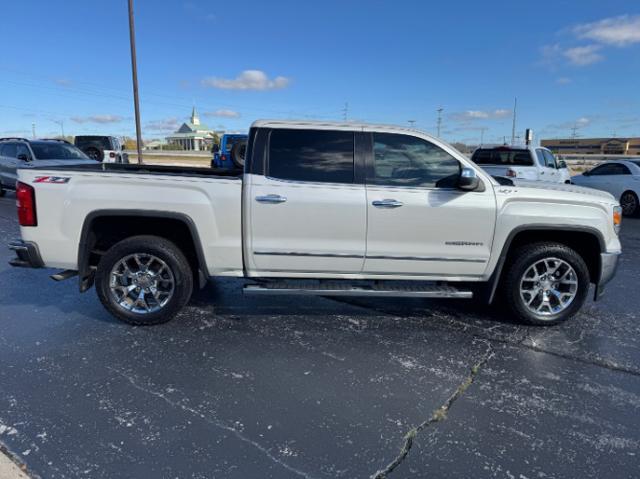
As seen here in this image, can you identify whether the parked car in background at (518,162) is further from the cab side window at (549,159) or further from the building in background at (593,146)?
the building in background at (593,146)

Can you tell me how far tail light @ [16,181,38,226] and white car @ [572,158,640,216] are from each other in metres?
13.8

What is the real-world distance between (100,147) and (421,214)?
68.4 feet

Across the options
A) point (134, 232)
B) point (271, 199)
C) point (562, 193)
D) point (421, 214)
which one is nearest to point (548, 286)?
point (562, 193)

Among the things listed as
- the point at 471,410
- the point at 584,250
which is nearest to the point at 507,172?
the point at 584,250

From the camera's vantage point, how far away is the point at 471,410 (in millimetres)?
3018

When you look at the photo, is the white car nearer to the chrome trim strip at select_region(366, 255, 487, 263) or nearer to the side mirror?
the chrome trim strip at select_region(366, 255, 487, 263)

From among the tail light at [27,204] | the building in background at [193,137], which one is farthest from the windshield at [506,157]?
the building in background at [193,137]

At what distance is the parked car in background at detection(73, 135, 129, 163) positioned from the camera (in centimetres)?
2053

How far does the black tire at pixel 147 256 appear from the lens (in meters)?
4.12

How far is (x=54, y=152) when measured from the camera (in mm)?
12531

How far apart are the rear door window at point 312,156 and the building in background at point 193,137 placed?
9004cm

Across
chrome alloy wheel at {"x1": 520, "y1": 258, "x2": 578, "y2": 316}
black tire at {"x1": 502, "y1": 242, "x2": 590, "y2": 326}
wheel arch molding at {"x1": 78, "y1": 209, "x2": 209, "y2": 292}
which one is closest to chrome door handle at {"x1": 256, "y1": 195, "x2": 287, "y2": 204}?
wheel arch molding at {"x1": 78, "y1": 209, "x2": 209, "y2": 292}

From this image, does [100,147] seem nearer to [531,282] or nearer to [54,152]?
[54,152]

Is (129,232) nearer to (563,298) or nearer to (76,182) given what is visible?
(76,182)
